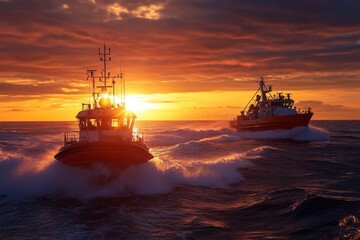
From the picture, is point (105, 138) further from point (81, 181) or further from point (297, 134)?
point (297, 134)

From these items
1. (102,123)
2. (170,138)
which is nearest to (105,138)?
(102,123)

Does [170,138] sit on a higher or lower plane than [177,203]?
higher

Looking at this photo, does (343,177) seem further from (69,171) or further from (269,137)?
(269,137)

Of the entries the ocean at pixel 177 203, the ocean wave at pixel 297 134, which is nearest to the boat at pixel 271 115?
the ocean wave at pixel 297 134

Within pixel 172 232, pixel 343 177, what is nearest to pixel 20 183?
pixel 172 232

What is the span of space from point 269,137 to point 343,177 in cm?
3772

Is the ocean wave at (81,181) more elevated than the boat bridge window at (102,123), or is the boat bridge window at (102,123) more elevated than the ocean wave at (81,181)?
the boat bridge window at (102,123)

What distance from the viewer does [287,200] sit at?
1452cm

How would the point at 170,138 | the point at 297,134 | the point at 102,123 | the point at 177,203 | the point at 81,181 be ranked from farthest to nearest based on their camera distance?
the point at 170,138 < the point at 297,134 < the point at 102,123 < the point at 81,181 < the point at 177,203

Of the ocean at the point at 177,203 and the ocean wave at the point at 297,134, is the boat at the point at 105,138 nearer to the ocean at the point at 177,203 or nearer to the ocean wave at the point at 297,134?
the ocean at the point at 177,203

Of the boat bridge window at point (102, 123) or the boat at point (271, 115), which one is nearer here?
the boat bridge window at point (102, 123)

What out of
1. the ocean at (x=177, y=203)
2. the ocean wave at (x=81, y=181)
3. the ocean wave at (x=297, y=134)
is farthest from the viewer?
the ocean wave at (x=297, y=134)

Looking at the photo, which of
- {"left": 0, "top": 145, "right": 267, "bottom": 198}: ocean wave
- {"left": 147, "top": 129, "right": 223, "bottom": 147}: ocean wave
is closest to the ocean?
{"left": 0, "top": 145, "right": 267, "bottom": 198}: ocean wave

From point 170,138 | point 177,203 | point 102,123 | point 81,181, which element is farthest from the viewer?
point 170,138
